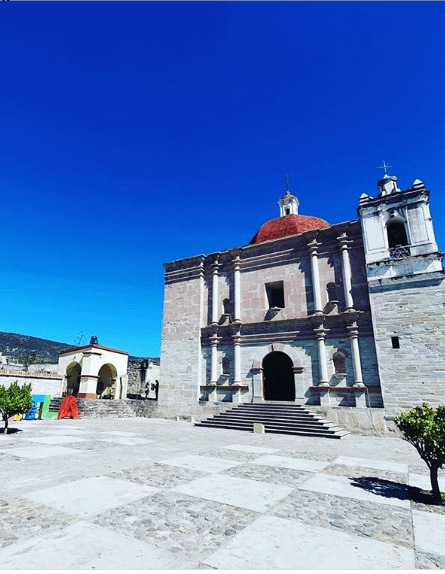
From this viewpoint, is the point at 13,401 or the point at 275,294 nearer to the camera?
the point at 13,401

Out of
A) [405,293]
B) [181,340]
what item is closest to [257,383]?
[181,340]

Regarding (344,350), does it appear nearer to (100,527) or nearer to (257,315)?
(257,315)

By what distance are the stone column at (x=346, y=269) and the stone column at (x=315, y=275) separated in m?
1.25

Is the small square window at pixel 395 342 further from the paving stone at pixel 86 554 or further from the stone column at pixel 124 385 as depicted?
the stone column at pixel 124 385

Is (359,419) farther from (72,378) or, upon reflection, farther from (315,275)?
(72,378)

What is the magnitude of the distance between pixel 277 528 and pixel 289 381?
14.5 meters

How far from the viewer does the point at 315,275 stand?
16.6 meters

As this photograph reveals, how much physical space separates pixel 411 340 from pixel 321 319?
389 centimetres

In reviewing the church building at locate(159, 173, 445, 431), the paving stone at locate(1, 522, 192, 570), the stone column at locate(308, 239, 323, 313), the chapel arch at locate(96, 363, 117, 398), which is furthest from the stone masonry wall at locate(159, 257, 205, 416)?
the paving stone at locate(1, 522, 192, 570)

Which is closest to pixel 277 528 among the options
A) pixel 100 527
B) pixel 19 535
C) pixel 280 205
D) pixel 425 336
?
pixel 100 527

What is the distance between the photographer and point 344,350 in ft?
49.5

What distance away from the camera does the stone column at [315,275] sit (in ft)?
52.9

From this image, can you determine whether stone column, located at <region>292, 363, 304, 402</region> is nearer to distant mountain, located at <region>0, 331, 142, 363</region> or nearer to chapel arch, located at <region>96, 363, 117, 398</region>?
chapel arch, located at <region>96, 363, 117, 398</region>

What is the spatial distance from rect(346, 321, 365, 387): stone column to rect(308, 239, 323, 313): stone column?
169 cm
